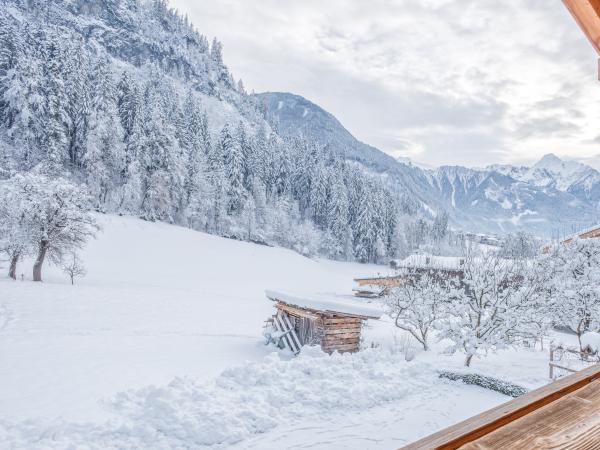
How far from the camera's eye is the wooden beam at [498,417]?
1.22m

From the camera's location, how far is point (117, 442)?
6281mm

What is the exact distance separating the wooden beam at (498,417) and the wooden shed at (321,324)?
1257 cm

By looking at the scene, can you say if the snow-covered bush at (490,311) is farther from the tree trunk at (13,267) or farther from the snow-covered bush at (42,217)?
the tree trunk at (13,267)

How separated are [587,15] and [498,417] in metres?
1.92

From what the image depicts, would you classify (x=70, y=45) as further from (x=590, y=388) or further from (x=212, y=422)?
(x=590, y=388)

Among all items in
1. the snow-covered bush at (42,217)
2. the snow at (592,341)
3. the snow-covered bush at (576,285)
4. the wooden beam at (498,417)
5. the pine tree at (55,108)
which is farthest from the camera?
the pine tree at (55,108)

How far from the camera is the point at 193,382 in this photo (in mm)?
8805

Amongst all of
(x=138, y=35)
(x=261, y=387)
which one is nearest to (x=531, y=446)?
(x=261, y=387)

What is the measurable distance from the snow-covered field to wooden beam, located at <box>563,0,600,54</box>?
6.44 meters

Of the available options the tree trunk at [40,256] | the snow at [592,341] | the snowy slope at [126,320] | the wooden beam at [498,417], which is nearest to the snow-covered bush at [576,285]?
the snow at [592,341]

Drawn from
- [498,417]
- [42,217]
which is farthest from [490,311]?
[42,217]

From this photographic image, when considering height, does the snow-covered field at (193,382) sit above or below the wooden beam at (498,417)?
below

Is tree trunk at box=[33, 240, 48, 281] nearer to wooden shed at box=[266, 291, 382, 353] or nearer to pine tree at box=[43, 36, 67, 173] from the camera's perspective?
wooden shed at box=[266, 291, 382, 353]

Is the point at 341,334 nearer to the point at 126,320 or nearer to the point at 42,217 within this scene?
the point at 126,320
